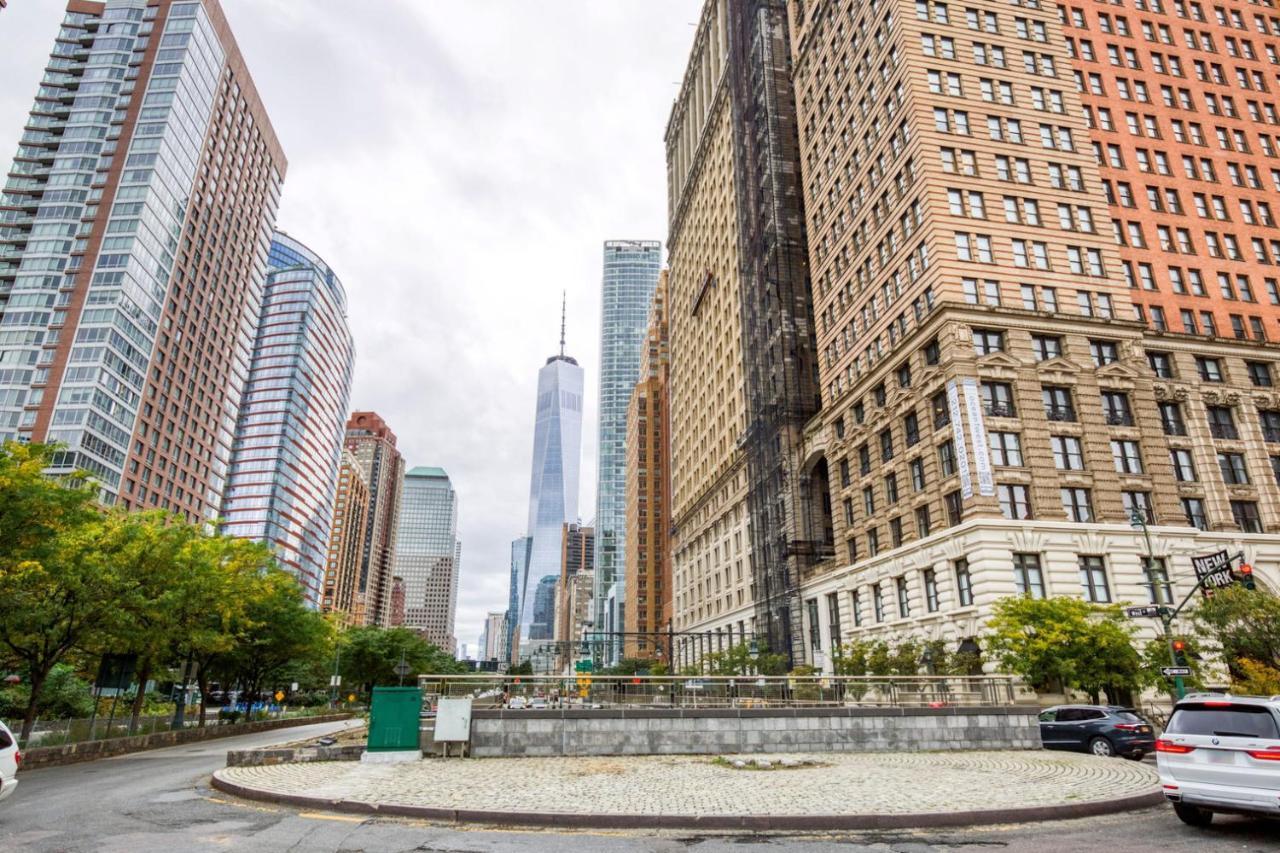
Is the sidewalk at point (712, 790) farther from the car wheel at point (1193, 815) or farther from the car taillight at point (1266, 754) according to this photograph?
the car taillight at point (1266, 754)

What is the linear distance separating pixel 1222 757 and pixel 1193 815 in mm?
1414

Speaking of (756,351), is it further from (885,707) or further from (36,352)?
(36,352)

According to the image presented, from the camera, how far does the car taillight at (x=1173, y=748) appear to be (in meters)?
11.4

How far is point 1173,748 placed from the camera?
1157 centimetres

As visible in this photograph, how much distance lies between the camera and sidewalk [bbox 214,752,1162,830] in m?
12.1

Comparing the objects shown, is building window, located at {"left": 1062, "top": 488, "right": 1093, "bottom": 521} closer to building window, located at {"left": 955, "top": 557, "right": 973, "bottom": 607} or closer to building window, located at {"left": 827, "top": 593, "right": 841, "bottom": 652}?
building window, located at {"left": 955, "top": 557, "right": 973, "bottom": 607}

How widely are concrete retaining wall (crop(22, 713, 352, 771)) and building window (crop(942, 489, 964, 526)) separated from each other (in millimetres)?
38971

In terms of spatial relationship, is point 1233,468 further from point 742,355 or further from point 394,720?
point 394,720

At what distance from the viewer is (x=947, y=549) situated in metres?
40.0

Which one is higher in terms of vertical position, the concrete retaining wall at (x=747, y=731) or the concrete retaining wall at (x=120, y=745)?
the concrete retaining wall at (x=747, y=731)

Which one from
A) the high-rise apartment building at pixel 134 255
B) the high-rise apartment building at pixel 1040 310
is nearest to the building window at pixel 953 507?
the high-rise apartment building at pixel 1040 310

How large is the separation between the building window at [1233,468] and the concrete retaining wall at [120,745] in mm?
56781

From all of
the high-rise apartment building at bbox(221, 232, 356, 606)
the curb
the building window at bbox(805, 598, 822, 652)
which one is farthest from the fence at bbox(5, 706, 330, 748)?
the high-rise apartment building at bbox(221, 232, 356, 606)

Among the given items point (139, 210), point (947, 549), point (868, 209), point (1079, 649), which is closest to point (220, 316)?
point (139, 210)
